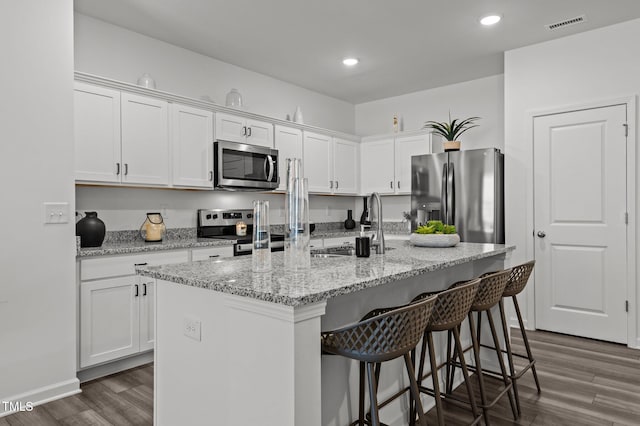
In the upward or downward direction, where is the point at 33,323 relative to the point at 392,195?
downward

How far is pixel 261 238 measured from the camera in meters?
1.71

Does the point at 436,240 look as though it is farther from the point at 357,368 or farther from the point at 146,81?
the point at 146,81

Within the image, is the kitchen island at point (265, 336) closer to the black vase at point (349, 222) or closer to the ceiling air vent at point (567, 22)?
the ceiling air vent at point (567, 22)

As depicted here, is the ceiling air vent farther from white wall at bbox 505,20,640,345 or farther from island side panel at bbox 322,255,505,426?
island side panel at bbox 322,255,505,426

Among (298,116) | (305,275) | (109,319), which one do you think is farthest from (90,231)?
(298,116)

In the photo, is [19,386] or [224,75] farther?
[224,75]

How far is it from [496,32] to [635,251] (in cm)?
222

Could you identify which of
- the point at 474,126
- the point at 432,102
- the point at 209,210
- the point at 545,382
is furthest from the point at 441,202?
the point at 209,210

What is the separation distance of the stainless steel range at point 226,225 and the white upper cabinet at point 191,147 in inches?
16.7

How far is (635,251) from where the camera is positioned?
3.53m

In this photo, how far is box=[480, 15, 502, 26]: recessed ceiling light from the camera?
3.38 meters

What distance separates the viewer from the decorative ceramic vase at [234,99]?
4199 millimetres

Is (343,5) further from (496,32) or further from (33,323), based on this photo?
(33,323)

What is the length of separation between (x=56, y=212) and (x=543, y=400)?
3.21m
